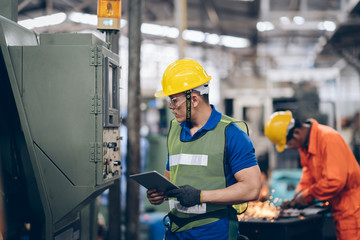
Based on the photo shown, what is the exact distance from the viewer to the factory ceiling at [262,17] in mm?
7926

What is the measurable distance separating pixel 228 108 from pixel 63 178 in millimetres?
7159

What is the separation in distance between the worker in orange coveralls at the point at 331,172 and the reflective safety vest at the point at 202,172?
4.15 ft

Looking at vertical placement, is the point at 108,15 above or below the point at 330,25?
below

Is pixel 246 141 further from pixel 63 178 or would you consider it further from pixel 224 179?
pixel 63 178

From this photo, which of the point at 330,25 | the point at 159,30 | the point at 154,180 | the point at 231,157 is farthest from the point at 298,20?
the point at 154,180

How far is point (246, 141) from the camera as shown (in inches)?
94.7

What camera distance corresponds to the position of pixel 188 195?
234 cm

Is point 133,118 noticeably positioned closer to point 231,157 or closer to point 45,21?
point 231,157

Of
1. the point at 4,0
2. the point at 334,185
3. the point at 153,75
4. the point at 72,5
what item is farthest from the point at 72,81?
the point at 153,75

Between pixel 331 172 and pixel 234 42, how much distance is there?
38.8 feet

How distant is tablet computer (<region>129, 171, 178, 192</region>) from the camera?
234 cm

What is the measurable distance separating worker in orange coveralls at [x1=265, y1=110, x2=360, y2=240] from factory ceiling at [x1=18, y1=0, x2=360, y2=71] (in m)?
3.52

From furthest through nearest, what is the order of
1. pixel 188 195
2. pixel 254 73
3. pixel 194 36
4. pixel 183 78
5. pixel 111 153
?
pixel 194 36
pixel 254 73
pixel 111 153
pixel 183 78
pixel 188 195

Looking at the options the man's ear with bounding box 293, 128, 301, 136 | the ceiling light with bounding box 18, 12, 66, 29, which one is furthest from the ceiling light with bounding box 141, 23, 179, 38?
the man's ear with bounding box 293, 128, 301, 136
